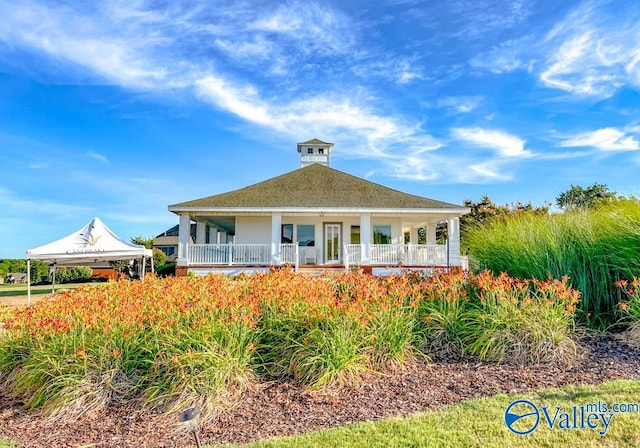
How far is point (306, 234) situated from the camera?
69.3 ft

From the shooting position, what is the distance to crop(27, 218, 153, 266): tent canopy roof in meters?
13.4

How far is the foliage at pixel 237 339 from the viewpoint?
4.00 meters

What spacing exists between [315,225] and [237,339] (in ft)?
54.9

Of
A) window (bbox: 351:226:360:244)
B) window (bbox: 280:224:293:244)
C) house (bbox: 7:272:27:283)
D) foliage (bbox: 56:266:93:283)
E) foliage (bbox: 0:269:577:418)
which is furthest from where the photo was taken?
house (bbox: 7:272:27:283)

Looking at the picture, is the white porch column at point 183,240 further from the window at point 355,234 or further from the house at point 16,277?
the house at point 16,277

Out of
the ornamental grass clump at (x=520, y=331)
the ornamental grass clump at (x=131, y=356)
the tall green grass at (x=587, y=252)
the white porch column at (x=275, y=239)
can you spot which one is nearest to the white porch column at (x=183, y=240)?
the white porch column at (x=275, y=239)

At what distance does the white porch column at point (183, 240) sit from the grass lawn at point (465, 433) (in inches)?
617

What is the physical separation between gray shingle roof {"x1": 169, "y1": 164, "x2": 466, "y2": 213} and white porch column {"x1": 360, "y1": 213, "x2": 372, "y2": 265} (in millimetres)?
744

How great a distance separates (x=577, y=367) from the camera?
14.8ft

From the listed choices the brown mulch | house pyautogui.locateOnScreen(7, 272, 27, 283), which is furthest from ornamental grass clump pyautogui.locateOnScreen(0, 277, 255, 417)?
house pyautogui.locateOnScreen(7, 272, 27, 283)

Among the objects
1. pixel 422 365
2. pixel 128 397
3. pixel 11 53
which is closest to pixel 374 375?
pixel 422 365

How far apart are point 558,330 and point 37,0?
11.7 meters

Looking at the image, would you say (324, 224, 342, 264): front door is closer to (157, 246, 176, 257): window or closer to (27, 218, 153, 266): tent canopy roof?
(27, 218, 153, 266): tent canopy roof

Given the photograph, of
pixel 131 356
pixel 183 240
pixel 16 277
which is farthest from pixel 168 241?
pixel 131 356
